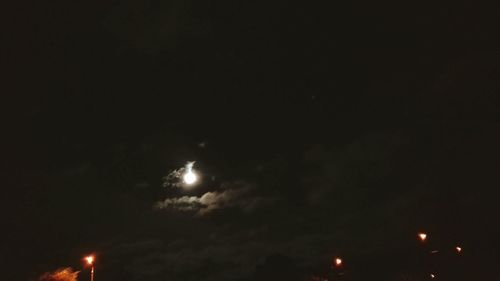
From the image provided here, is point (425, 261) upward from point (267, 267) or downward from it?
downward

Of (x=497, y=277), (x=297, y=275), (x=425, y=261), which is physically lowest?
(x=497, y=277)

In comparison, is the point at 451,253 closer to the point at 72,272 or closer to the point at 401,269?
the point at 401,269

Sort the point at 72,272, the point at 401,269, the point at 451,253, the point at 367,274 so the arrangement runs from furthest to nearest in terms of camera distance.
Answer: the point at 367,274 < the point at 401,269 < the point at 451,253 < the point at 72,272

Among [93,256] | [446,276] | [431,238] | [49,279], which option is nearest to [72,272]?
[49,279]

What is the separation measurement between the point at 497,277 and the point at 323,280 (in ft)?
111

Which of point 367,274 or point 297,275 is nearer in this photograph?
point 367,274

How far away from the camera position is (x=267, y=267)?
10431 cm

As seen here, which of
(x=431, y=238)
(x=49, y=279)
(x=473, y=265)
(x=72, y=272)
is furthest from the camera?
(x=431, y=238)

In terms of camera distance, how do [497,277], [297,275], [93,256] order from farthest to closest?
Answer: [297,275]
[497,277]
[93,256]

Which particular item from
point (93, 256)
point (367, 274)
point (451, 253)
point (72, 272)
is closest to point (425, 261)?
point (451, 253)

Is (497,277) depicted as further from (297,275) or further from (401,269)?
(297,275)

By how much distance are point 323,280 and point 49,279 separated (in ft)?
200

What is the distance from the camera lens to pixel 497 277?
61.0 meters

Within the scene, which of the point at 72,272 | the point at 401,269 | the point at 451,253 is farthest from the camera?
the point at 401,269
